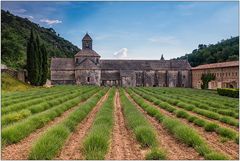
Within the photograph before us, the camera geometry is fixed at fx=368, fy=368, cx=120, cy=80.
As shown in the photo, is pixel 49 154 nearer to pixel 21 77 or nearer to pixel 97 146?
pixel 97 146

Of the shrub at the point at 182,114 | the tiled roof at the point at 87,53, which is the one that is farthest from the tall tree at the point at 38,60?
the shrub at the point at 182,114

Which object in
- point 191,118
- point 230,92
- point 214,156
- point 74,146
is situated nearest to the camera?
point 214,156

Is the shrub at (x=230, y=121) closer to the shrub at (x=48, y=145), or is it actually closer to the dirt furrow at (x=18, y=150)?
the shrub at (x=48, y=145)

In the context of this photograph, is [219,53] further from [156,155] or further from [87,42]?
[156,155]

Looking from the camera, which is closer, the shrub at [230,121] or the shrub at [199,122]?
the shrub at [199,122]

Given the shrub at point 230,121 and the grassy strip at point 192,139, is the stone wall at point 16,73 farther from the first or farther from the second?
the grassy strip at point 192,139

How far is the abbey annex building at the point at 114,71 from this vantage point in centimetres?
8261

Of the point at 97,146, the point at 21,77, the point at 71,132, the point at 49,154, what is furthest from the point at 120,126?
the point at 21,77

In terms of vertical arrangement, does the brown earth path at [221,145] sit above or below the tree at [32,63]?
below

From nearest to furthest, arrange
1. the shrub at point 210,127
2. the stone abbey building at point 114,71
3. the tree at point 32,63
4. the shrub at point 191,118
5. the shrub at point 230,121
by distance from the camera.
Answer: the shrub at point 210,127
the shrub at point 230,121
the shrub at point 191,118
the tree at point 32,63
the stone abbey building at point 114,71

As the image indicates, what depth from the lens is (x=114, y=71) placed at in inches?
3501

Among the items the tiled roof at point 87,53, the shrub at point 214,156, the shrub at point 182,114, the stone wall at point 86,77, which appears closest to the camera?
the shrub at point 214,156

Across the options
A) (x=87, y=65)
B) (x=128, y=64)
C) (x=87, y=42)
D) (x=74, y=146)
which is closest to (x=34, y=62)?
(x=87, y=65)

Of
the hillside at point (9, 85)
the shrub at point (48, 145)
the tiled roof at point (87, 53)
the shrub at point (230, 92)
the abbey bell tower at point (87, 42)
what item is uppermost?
the abbey bell tower at point (87, 42)
